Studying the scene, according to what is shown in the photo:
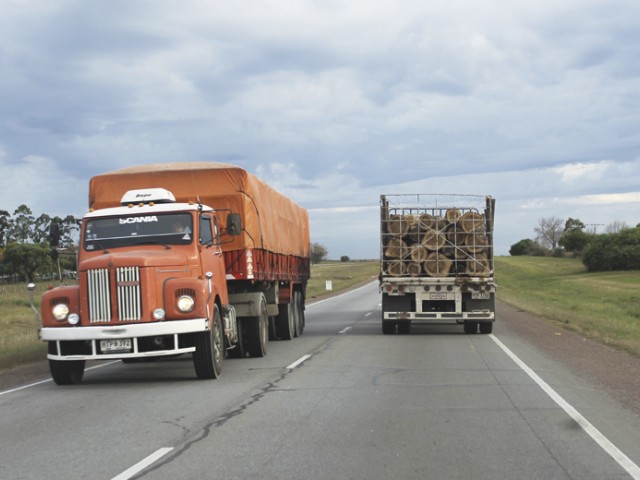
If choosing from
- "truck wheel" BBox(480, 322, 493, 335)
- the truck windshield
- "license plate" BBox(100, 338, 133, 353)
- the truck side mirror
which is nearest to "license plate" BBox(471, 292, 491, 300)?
"truck wheel" BBox(480, 322, 493, 335)

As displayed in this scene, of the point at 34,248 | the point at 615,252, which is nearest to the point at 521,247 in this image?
the point at 615,252

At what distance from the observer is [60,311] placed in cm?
1136

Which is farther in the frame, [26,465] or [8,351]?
[8,351]

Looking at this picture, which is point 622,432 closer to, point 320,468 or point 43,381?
point 320,468

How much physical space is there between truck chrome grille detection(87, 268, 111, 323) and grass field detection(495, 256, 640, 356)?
10.9 m

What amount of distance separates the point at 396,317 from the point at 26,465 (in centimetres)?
1392

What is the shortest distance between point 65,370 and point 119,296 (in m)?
1.60

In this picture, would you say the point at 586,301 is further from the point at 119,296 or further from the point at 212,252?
the point at 119,296

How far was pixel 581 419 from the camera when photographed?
8539mm

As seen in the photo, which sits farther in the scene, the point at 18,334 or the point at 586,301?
the point at 586,301

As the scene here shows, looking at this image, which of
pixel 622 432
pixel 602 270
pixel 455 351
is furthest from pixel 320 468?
pixel 602 270

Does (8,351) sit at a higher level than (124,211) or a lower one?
lower

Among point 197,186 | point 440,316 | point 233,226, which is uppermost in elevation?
point 197,186

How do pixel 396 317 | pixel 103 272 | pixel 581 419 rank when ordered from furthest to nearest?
pixel 396 317 → pixel 103 272 → pixel 581 419
